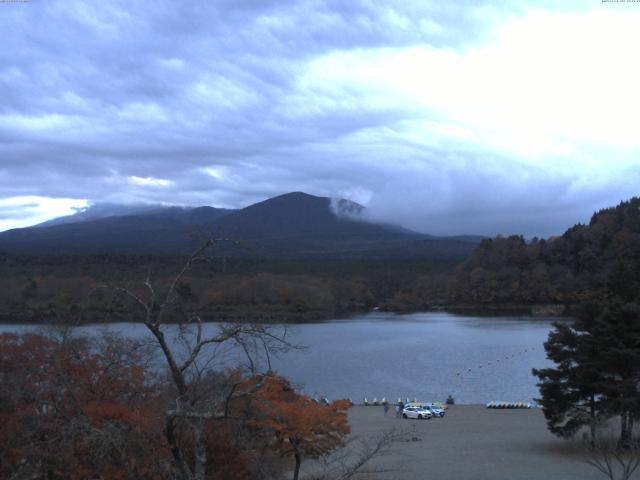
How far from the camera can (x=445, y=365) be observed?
3716 centimetres

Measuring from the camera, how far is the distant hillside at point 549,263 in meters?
81.8

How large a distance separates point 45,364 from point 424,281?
8464 centimetres

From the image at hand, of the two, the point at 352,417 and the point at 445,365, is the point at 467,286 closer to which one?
Answer: the point at 445,365

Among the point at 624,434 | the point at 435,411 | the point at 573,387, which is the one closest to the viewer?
the point at 624,434

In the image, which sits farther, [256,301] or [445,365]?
[256,301]

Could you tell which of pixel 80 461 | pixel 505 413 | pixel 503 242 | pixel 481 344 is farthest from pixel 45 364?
pixel 503 242

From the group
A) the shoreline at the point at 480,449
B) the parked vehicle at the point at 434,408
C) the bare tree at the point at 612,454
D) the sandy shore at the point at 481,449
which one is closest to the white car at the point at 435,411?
the parked vehicle at the point at 434,408

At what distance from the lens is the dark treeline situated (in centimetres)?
6858

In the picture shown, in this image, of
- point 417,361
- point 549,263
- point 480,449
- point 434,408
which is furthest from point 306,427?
point 549,263

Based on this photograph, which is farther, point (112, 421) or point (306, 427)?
point (306, 427)

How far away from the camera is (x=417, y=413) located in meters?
23.9

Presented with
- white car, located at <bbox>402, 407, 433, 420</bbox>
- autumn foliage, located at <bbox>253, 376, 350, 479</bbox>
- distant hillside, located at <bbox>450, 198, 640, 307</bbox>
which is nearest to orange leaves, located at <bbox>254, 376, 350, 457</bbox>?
autumn foliage, located at <bbox>253, 376, 350, 479</bbox>

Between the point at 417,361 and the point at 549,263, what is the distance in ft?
181

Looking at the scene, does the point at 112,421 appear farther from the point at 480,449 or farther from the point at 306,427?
the point at 480,449
